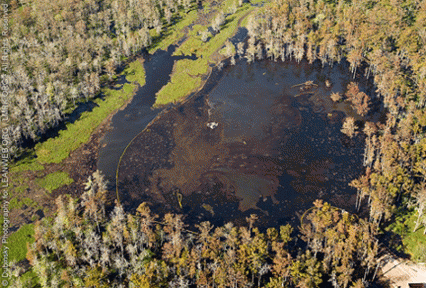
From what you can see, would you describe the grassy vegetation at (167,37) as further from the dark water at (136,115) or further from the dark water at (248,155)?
the dark water at (248,155)

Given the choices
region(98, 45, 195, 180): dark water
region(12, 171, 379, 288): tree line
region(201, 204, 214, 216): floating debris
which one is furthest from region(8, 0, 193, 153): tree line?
region(201, 204, 214, 216): floating debris

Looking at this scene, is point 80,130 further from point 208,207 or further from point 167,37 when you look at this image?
point 167,37

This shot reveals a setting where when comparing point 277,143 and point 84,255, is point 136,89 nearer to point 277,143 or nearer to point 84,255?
point 277,143

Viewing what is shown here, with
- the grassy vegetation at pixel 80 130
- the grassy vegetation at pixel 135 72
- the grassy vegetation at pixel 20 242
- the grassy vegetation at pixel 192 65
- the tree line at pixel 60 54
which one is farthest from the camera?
the grassy vegetation at pixel 135 72

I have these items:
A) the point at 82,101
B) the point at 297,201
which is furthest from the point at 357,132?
the point at 82,101

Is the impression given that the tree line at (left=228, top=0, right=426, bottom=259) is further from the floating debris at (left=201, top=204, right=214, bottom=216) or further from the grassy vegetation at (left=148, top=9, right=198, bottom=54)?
the floating debris at (left=201, top=204, right=214, bottom=216)

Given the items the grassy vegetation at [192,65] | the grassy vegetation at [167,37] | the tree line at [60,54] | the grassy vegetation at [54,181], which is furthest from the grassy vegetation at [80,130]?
the grassy vegetation at [167,37]
